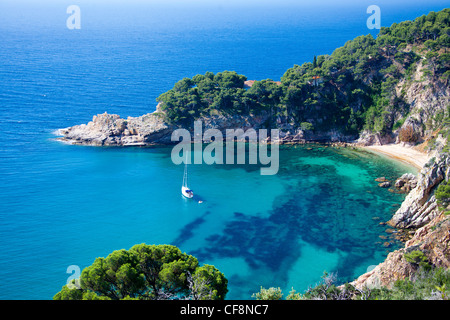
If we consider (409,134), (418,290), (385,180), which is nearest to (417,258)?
(418,290)

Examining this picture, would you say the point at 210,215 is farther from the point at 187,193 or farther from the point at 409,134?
the point at 409,134

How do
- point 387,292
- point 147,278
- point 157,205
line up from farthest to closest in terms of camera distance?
1. point 157,205
2. point 147,278
3. point 387,292

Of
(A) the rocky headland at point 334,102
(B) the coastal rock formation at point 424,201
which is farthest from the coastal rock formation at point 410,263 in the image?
(A) the rocky headland at point 334,102

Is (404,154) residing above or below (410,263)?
above

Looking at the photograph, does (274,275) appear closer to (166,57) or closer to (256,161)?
(256,161)

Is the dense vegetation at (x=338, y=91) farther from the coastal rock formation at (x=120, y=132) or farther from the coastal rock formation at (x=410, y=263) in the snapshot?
the coastal rock formation at (x=410, y=263)

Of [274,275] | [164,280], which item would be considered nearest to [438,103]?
[274,275]

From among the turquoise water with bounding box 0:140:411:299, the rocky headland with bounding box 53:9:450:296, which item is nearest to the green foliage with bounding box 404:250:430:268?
the turquoise water with bounding box 0:140:411:299

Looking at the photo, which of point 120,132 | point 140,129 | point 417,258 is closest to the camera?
point 417,258
